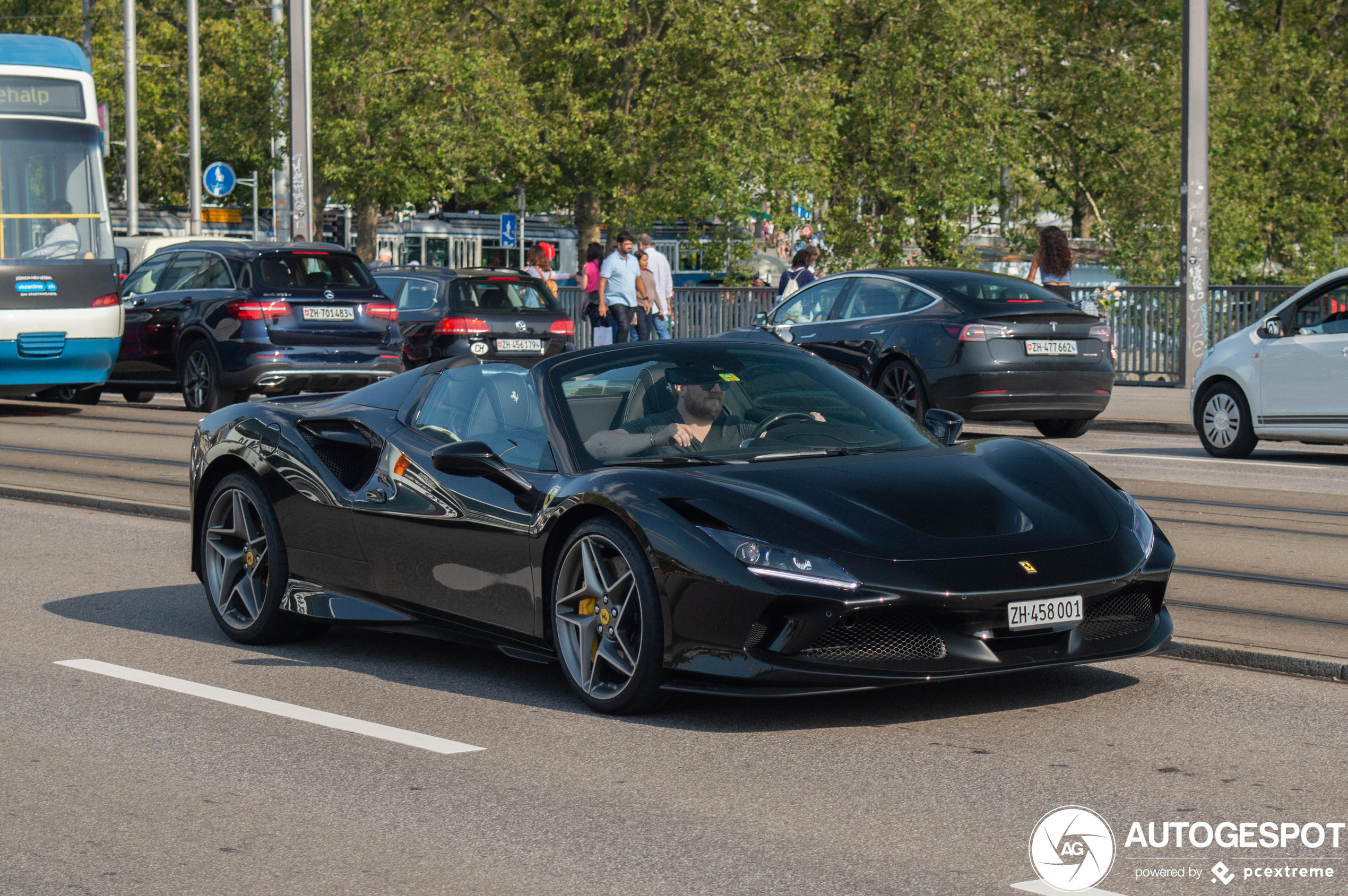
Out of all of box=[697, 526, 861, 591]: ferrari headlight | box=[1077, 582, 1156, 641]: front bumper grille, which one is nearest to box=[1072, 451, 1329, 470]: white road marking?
box=[1077, 582, 1156, 641]: front bumper grille

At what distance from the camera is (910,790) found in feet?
16.3

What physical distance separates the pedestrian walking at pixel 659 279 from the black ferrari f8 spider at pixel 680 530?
17.1 metres

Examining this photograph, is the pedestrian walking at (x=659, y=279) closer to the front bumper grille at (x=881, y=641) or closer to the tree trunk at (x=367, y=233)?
the front bumper grille at (x=881, y=641)

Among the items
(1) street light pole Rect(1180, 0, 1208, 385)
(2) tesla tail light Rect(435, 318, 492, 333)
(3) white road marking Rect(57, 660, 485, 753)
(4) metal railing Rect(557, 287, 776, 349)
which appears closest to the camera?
(3) white road marking Rect(57, 660, 485, 753)

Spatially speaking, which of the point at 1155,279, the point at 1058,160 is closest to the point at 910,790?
the point at 1155,279

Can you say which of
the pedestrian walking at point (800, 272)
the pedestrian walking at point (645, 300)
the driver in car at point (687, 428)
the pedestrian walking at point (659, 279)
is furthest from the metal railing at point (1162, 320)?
the driver in car at point (687, 428)

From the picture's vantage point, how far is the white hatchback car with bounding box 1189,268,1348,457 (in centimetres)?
1394

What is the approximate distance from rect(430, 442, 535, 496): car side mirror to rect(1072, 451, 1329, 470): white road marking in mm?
9165

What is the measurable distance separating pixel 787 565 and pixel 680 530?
14.6 inches

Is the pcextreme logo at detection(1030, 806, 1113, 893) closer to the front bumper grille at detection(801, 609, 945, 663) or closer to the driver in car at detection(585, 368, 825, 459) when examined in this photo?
the front bumper grille at detection(801, 609, 945, 663)

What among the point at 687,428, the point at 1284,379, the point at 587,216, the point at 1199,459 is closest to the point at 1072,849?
the point at 687,428

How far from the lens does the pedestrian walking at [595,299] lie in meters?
25.4

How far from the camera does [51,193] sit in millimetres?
18875

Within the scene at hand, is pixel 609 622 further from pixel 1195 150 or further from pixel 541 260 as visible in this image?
pixel 541 260
